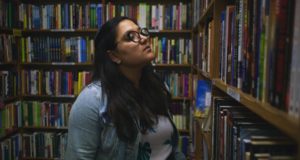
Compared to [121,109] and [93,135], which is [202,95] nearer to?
[121,109]

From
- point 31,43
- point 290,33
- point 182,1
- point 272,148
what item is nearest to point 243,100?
point 272,148

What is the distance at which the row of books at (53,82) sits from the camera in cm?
296

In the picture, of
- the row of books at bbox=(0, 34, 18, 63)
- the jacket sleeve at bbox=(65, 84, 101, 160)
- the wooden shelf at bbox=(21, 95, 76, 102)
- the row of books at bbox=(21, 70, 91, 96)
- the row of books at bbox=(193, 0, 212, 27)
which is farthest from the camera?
the wooden shelf at bbox=(21, 95, 76, 102)

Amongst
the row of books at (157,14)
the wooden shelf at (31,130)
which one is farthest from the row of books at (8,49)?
the row of books at (157,14)

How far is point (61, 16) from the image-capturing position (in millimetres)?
2926

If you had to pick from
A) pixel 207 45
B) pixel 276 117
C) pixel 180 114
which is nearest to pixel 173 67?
pixel 180 114

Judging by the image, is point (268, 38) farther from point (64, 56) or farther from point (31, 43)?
point (31, 43)

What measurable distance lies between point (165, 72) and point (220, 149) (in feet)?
6.22

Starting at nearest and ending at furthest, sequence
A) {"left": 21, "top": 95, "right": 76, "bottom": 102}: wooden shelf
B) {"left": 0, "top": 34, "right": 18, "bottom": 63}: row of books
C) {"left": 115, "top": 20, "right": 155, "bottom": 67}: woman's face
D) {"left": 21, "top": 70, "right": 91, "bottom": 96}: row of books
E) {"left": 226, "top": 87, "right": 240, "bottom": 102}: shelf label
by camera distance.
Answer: {"left": 226, "top": 87, "right": 240, "bottom": 102}: shelf label, {"left": 115, "top": 20, "right": 155, "bottom": 67}: woman's face, {"left": 0, "top": 34, "right": 18, "bottom": 63}: row of books, {"left": 21, "top": 70, "right": 91, "bottom": 96}: row of books, {"left": 21, "top": 95, "right": 76, "bottom": 102}: wooden shelf

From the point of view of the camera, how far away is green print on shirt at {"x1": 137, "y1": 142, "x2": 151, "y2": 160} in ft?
4.31

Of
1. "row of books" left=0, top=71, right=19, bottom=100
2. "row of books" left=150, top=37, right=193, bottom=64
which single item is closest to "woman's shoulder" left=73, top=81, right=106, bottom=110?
"row of books" left=150, top=37, right=193, bottom=64

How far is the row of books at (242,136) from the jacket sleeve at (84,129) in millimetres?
514

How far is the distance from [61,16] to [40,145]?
137 centimetres

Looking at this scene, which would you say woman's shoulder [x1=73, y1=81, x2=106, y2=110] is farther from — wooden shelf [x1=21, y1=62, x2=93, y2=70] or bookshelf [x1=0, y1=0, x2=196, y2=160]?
wooden shelf [x1=21, y1=62, x2=93, y2=70]
